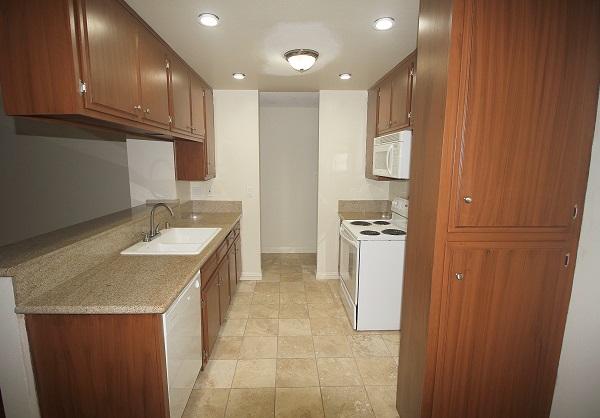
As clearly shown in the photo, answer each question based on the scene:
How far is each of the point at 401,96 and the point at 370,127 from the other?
908 millimetres

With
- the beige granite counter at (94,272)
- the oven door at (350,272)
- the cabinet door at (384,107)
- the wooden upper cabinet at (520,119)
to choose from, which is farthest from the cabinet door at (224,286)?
the cabinet door at (384,107)

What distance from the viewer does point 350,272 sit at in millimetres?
3014

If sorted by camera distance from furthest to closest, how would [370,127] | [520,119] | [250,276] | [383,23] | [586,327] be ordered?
[250,276] → [370,127] → [383,23] → [586,327] → [520,119]

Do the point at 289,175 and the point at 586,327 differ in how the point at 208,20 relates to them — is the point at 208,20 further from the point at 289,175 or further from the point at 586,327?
the point at 289,175

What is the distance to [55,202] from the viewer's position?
248 centimetres

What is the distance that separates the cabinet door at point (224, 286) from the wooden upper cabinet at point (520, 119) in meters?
1.91

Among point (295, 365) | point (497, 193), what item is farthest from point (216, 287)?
point (497, 193)

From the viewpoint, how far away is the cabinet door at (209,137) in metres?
3.27

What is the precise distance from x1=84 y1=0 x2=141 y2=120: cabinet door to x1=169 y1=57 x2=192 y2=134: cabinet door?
1.81 feet

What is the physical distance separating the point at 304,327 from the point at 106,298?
6.16ft

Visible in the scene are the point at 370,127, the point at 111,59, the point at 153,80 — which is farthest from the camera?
the point at 370,127

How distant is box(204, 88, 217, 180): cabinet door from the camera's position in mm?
3271

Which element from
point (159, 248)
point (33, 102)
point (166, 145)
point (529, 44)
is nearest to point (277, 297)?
point (159, 248)

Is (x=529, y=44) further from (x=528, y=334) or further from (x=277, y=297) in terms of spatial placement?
(x=277, y=297)
